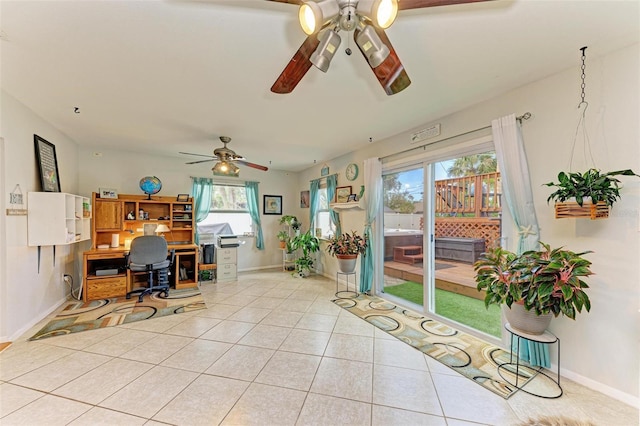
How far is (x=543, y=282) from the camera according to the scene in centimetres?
179

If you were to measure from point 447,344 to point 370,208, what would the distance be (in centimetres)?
209

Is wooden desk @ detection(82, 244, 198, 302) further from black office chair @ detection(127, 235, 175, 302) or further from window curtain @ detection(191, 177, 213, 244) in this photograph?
window curtain @ detection(191, 177, 213, 244)

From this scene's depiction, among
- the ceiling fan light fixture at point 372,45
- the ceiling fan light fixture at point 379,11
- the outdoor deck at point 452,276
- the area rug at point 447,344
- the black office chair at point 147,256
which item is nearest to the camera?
the ceiling fan light fixture at point 379,11

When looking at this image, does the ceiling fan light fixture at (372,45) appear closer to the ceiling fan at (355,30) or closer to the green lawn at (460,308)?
the ceiling fan at (355,30)

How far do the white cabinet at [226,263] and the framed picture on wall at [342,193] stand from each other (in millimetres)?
2381

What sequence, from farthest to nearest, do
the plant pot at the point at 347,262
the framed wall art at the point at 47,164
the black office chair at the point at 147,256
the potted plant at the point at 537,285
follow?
1. the plant pot at the point at 347,262
2. the black office chair at the point at 147,256
3. the framed wall art at the point at 47,164
4. the potted plant at the point at 537,285

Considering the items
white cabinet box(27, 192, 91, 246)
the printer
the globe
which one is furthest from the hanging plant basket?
the globe

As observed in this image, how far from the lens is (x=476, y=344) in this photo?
2.51 m

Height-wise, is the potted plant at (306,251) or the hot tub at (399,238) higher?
the hot tub at (399,238)

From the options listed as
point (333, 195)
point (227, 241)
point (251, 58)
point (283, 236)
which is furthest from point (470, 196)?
point (227, 241)

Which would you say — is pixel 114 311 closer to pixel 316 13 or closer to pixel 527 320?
pixel 316 13

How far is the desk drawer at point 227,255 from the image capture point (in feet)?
16.3

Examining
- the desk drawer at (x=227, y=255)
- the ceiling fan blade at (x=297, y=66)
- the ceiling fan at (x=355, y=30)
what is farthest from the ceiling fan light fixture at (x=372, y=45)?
the desk drawer at (x=227, y=255)

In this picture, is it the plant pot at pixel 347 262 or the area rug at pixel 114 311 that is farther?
the plant pot at pixel 347 262
